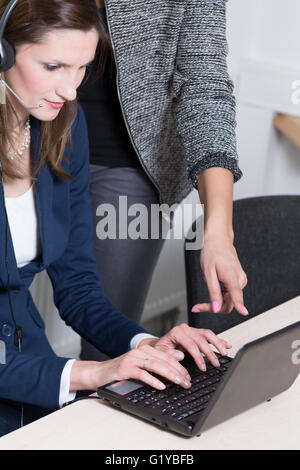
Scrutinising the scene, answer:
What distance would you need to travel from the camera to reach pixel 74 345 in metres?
2.13

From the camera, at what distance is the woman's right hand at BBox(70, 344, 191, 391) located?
94 centimetres

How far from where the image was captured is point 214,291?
1.11m

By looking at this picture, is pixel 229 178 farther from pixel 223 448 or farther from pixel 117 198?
pixel 223 448

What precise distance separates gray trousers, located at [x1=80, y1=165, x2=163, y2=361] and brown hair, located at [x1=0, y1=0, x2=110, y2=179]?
0.88 ft

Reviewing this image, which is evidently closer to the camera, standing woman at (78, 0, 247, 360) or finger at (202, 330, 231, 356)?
finger at (202, 330, 231, 356)

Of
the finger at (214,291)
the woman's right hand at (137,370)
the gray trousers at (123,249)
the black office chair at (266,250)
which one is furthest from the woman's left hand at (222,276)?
the gray trousers at (123,249)

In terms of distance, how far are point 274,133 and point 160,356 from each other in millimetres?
1718

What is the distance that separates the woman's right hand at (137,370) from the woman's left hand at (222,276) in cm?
12

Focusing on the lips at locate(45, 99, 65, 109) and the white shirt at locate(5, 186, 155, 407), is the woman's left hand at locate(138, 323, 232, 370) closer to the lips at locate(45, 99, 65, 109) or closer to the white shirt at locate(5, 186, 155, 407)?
the white shirt at locate(5, 186, 155, 407)

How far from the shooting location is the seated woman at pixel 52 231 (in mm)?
1024

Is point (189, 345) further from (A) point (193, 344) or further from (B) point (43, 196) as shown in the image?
(B) point (43, 196)

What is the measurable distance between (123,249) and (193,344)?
1.85ft

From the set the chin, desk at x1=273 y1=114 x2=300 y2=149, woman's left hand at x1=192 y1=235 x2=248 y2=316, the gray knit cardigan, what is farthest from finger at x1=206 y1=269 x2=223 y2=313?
desk at x1=273 y1=114 x2=300 y2=149

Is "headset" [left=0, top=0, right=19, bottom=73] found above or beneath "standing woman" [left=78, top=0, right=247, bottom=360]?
above
